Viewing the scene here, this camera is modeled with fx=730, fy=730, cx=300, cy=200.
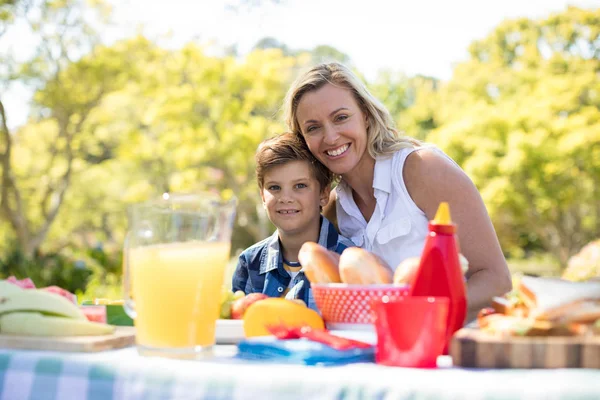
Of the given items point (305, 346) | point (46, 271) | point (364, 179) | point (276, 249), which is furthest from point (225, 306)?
point (46, 271)

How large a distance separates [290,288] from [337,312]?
40.8 inches

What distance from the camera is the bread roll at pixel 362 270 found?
4.62ft

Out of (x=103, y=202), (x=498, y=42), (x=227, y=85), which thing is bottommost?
(x=103, y=202)

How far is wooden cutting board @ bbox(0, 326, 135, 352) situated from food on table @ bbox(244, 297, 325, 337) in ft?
0.87

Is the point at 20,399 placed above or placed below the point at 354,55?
below

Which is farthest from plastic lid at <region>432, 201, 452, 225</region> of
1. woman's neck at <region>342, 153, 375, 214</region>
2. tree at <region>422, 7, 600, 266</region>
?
tree at <region>422, 7, 600, 266</region>

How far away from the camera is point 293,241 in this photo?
8.96 ft

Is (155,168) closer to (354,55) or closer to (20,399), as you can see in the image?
(354,55)

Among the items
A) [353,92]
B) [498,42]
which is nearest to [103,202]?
[498,42]

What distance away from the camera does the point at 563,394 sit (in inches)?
35.6

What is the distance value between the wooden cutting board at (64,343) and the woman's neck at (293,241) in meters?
1.46

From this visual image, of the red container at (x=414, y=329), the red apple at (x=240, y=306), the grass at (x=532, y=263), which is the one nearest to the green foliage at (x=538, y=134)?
the grass at (x=532, y=263)

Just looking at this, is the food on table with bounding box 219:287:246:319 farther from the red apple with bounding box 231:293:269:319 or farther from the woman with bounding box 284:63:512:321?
the woman with bounding box 284:63:512:321

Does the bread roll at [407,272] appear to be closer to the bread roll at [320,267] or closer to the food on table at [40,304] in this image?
the bread roll at [320,267]
